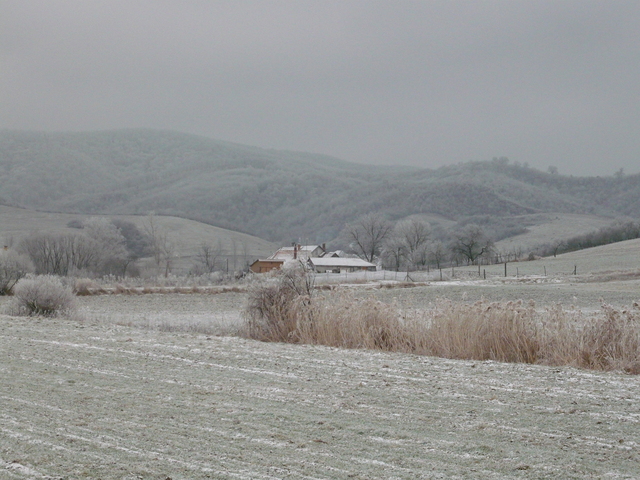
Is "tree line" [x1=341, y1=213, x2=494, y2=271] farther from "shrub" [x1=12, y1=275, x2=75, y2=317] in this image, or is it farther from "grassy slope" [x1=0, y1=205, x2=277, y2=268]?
"shrub" [x1=12, y1=275, x2=75, y2=317]

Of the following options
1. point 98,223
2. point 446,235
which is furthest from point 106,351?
point 446,235

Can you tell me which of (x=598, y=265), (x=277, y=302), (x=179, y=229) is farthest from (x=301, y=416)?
(x=179, y=229)

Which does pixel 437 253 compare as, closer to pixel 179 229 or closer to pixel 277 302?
pixel 179 229

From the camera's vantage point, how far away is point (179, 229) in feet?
535

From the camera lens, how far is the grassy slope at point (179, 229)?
138 meters

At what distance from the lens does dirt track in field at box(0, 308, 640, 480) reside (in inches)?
209

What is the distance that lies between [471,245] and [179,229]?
263 ft

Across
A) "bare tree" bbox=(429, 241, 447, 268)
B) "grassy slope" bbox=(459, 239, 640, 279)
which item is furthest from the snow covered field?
"bare tree" bbox=(429, 241, 447, 268)

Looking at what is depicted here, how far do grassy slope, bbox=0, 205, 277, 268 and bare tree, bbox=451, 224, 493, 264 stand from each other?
1551 inches

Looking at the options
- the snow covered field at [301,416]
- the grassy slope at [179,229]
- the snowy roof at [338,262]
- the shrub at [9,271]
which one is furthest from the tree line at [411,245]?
the snow covered field at [301,416]

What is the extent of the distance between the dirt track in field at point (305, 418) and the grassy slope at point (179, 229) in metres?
117

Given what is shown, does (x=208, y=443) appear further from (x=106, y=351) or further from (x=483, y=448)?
(x=106, y=351)

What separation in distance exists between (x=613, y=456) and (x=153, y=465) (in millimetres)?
3766

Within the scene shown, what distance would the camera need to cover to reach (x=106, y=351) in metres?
11.0
